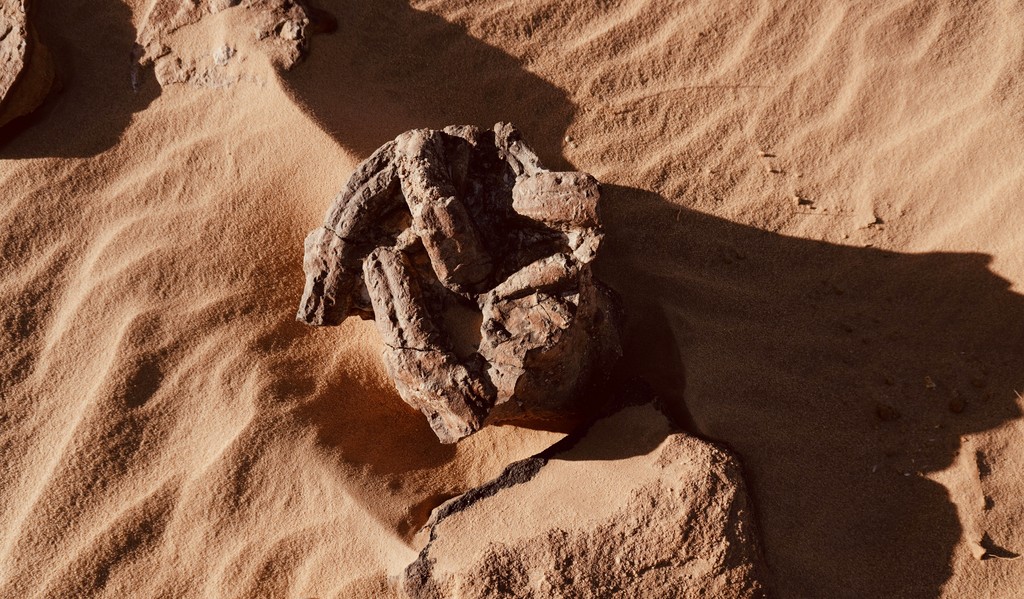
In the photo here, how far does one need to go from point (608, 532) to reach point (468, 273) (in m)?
0.80

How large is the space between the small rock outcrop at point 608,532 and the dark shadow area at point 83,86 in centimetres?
190

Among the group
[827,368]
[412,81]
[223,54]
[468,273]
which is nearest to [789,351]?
[827,368]

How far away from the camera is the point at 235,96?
9.62 feet

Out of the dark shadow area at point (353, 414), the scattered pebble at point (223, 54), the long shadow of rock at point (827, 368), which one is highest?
the scattered pebble at point (223, 54)

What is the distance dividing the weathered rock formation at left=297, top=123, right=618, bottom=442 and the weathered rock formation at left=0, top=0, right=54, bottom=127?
1.37 m

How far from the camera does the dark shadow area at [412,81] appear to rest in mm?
2922

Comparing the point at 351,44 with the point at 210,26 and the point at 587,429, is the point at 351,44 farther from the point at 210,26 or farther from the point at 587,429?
the point at 587,429

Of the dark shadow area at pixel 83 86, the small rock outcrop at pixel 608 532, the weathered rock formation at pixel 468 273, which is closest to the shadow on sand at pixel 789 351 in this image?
the small rock outcrop at pixel 608 532

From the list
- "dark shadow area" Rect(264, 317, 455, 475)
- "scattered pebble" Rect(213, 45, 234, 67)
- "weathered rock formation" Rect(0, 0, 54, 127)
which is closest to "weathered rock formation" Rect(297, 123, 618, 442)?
"dark shadow area" Rect(264, 317, 455, 475)

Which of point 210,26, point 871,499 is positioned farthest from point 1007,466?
point 210,26

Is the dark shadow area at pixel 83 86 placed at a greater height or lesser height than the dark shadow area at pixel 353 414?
greater

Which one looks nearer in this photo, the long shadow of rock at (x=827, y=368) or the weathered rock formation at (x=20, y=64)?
the long shadow of rock at (x=827, y=368)

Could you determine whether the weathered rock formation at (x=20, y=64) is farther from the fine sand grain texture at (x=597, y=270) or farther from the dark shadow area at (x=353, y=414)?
the dark shadow area at (x=353, y=414)

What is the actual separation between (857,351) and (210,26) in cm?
254
